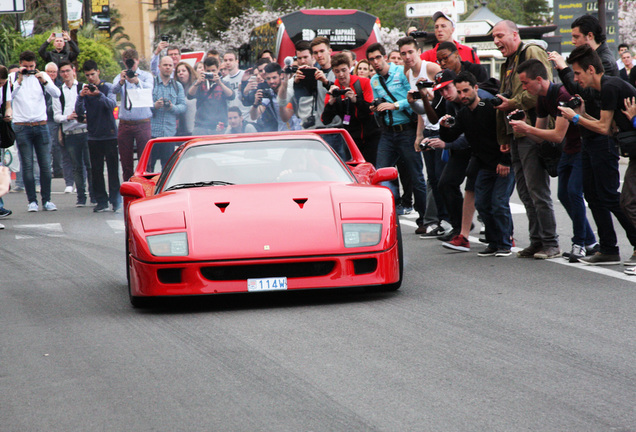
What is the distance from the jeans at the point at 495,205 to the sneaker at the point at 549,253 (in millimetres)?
335

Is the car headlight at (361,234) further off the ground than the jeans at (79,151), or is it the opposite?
the car headlight at (361,234)

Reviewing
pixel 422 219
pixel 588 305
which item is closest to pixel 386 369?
pixel 588 305

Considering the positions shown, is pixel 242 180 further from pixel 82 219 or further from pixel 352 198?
pixel 82 219

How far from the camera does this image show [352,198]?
7301mm

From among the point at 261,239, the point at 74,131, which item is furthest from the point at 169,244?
the point at 74,131

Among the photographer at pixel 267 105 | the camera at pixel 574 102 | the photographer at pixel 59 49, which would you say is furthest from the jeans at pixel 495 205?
the photographer at pixel 59 49

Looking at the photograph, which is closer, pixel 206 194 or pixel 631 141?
pixel 206 194

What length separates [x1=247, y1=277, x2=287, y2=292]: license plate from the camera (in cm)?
688

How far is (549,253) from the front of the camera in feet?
30.6

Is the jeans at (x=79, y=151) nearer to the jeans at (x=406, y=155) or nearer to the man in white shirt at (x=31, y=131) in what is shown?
the man in white shirt at (x=31, y=131)

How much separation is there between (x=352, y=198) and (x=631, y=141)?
2.40 m

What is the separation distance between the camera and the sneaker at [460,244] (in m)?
9.99

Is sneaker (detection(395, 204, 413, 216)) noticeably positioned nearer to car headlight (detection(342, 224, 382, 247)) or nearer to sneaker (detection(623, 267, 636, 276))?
sneaker (detection(623, 267, 636, 276))

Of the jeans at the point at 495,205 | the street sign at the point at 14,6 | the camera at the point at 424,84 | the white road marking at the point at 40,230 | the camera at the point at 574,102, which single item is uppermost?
the street sign at the point at 14,6
